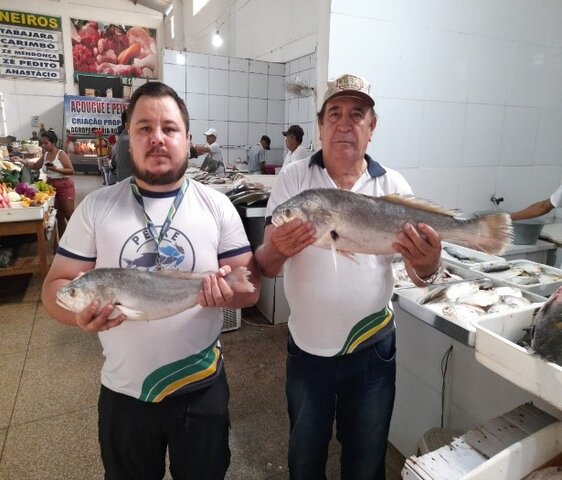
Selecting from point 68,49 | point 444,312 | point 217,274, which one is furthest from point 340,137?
point 68,49

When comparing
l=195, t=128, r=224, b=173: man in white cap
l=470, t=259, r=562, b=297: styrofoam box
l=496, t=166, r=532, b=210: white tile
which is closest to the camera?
l=470, t=259, r=562, b=297: styrofoam box

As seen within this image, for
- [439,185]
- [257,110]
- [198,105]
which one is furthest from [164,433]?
[257,110]

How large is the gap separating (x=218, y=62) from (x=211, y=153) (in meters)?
2.40

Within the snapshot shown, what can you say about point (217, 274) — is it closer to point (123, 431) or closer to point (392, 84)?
point (123, 431)

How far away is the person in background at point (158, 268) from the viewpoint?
5.08 ft

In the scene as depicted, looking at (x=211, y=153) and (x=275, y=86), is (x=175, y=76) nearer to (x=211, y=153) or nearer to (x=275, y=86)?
(x=211, y=153)

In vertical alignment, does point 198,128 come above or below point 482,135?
above

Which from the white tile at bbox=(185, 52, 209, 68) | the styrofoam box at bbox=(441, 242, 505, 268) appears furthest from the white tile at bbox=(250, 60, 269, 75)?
the styrofoam box at bbox=(441, 242, 505, 268)

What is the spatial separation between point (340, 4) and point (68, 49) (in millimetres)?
18764

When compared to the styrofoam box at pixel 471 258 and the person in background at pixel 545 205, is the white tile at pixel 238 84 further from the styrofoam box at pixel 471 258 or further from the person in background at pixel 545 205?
the styrofoam box at pixel 471 258

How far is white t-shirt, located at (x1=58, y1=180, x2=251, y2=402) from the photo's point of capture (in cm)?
155

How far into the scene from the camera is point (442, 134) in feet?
14.1

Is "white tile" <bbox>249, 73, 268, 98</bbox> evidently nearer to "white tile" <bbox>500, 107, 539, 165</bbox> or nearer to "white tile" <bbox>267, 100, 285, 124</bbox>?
"white tile" <bbox>267, 100, 285, 124</bbox>

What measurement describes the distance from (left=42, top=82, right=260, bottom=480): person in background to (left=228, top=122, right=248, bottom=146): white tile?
8.39m
